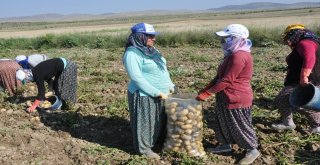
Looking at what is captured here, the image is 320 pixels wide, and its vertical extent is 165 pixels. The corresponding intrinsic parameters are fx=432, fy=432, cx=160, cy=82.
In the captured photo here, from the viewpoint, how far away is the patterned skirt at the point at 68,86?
258 inches

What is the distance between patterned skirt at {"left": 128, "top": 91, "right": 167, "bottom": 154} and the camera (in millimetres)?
4501

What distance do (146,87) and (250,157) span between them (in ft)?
4.20

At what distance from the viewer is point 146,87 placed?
4.35 m

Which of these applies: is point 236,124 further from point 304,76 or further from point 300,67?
point 300,67

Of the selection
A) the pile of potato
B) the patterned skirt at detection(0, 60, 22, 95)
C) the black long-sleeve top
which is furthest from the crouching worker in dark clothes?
the pile of potato

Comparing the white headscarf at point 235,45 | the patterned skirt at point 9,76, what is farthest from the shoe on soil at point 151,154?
the patterned skirt at point 9,76

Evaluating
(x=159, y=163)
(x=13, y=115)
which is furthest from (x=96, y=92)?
(x=159, y=163)

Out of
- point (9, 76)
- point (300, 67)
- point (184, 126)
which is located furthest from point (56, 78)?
point (300, 67)

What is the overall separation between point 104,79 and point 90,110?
242cm

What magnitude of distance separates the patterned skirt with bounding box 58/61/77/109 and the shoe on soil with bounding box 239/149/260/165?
3149mm

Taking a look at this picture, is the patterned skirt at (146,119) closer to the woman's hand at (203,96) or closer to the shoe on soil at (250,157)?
the woman's hand at (203,96)

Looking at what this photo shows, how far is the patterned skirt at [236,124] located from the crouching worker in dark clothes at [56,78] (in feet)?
9.52

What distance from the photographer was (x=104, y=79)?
28.9 feet

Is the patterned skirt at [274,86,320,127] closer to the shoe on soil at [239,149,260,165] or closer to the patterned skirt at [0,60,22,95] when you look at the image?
the shoe on soil at [239,149,260,165]
